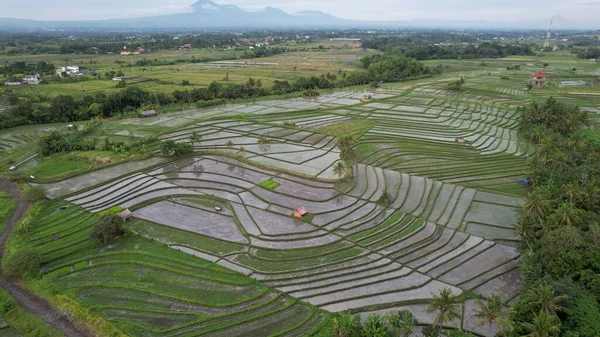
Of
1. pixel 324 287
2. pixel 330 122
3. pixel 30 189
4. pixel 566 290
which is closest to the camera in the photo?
pixel 566 290

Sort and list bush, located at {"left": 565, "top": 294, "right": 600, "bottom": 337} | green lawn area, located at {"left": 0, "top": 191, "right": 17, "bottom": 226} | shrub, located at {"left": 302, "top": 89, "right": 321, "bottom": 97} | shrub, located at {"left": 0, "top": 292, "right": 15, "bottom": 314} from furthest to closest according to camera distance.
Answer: shrub, located at {"left": 302, "top": 89, "right": 321, "bottom": 97}, green lawn area, located at {"left": 0, "top": 191, "right": 17, "bottom": 226}, shrub, located at {"left": 0, "top": 292, "right": 15, "bottom": 314}, bush, located at {"left": 565, "top": 294, "right": 600, "bottom": 337}

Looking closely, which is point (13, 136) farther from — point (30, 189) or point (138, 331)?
point (138, 331)

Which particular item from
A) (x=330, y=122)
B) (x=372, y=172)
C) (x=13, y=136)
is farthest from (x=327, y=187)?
(x=13, y=136)

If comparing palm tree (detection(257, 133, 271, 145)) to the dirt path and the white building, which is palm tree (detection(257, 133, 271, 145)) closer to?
the dirt path

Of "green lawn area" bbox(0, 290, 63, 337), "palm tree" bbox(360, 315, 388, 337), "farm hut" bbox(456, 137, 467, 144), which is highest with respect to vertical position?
"farm hut" bbox(456, 137, 467, 144)

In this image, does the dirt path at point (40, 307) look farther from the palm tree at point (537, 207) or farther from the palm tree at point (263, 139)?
the palm tree at point (537, 207)

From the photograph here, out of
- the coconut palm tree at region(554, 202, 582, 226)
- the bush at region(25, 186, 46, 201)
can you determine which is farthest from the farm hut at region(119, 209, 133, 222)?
the coconut palm tree at region(554, 202, 582, 226)

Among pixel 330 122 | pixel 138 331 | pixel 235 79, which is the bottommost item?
pixel 138 331
